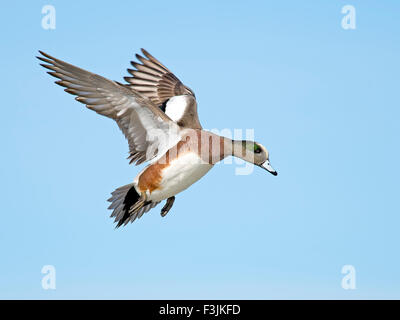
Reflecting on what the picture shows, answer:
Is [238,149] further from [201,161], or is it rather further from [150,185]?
[150,185]

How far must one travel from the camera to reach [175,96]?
755cm

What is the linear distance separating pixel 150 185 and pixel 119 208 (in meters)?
0.76

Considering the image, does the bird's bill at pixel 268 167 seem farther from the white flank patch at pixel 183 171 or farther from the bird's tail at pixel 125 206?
the bird's tail at pixel 125 206

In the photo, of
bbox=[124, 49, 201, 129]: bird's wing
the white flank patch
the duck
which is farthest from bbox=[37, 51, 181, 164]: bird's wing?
bbox=[124, 49, 201, 129]: bird's wing

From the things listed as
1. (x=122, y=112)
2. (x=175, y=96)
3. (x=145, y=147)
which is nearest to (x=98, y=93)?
(x=122, y=112)

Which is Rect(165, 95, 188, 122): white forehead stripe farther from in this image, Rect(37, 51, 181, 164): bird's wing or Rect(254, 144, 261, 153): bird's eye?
Rect(254, 144, 261, 153): bird's eye

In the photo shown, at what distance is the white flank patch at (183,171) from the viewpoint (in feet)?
19.5

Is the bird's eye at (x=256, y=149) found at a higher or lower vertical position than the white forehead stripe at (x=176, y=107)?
lower

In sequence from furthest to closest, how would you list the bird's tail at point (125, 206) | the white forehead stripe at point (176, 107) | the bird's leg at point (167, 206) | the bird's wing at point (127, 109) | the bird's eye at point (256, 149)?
the white forehead stripe at point (176, 107) < the bird's leg at point (167, 206) < the bird's tail at point (125, 206) < the bird's eye at point (256, 149) < the bird's wing at point (127, 109)

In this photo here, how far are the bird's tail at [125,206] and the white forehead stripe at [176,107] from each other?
938 millimetres

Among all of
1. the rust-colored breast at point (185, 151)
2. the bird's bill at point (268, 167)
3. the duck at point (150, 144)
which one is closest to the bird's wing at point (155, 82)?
the duck at point (150, 144)

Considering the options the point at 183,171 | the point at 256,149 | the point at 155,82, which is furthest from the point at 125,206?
the point at 155,82

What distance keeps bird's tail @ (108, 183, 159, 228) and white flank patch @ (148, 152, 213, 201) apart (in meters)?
0.62

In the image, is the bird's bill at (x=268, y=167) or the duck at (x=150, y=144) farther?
the bird's bill at (x=268, y=167)
